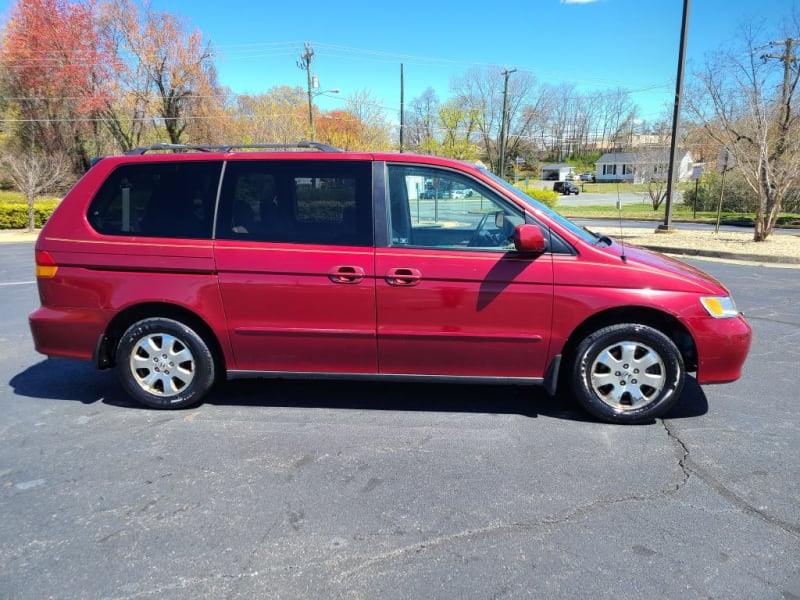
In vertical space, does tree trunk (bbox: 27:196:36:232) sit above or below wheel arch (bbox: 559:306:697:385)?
above

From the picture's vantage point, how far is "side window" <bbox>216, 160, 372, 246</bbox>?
12.3 feet

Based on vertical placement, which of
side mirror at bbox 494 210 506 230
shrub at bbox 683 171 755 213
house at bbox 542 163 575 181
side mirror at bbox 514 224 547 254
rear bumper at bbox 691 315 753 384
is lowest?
rear bumper at bbox 691 315 753 384

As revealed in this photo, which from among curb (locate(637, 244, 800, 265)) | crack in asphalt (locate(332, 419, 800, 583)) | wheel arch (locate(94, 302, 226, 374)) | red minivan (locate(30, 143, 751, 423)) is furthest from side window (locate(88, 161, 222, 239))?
curb (locate(637, 244, 800, 265))

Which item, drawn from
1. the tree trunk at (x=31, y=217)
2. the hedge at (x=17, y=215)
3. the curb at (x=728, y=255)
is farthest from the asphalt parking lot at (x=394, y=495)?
the hedge at (x=17, y=215)

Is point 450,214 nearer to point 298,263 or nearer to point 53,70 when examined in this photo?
point 298,263

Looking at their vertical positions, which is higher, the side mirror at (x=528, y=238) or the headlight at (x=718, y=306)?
the side mirror at (x=528, y=238)

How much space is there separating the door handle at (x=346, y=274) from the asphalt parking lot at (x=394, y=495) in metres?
1.02

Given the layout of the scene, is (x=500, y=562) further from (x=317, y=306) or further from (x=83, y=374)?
(x=83, y=374)

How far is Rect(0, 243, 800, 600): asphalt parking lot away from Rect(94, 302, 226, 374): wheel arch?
437 millimetres

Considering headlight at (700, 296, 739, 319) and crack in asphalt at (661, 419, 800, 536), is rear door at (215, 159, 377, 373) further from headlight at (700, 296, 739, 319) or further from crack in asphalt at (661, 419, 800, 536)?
headlight at (700, 296, 739, 319)

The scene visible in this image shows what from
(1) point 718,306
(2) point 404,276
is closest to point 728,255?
(1) point 718,306

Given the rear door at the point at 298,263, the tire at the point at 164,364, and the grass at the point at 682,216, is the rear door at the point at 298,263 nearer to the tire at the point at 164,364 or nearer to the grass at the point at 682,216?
the tire at the point at 164,364

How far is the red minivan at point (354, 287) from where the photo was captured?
141 inches

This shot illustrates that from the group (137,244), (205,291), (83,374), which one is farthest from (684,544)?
(83,374)
